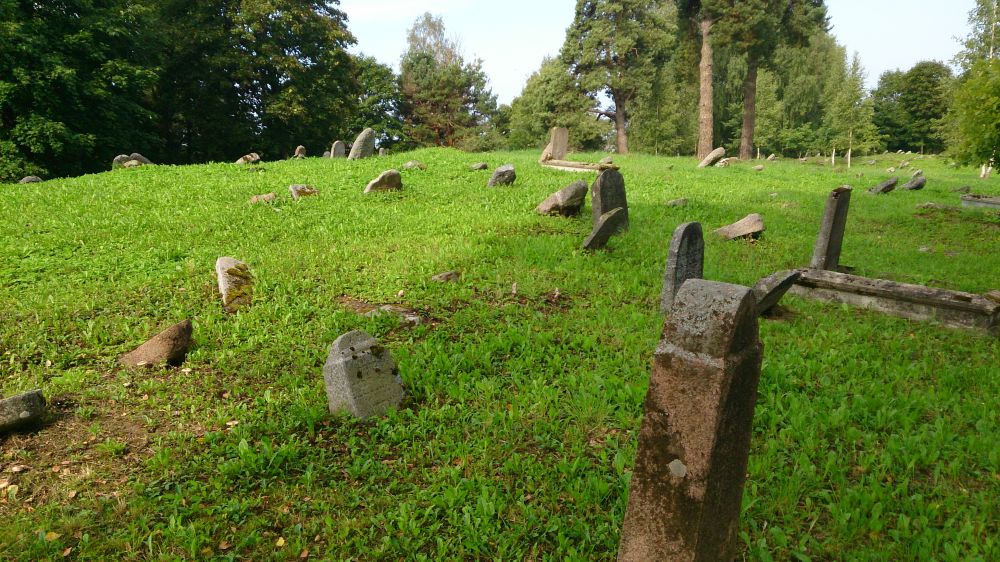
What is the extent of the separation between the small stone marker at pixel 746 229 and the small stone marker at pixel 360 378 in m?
Result: 8.03

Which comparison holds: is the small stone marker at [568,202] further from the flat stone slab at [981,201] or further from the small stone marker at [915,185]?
the small stone marker at [915,185]

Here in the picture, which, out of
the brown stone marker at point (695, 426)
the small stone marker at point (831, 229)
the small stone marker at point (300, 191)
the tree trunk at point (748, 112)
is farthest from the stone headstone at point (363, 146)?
the brown stone marker at point (695, 426)

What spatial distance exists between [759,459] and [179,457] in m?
4.40

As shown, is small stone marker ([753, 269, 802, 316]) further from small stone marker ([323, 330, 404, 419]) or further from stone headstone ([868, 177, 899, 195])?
stone headstone ([868, 177, 899, 195])

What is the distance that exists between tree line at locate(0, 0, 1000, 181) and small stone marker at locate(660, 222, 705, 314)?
902cm

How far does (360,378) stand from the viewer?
4680 millimetres

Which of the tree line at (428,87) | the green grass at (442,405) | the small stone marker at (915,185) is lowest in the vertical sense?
the green grass at (442,405)

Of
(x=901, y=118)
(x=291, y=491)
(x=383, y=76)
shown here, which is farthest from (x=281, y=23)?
(x=901, y=118)

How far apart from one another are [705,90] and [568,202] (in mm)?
Result: 17769

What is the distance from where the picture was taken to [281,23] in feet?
90.3

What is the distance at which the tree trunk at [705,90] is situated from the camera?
80.1 feet

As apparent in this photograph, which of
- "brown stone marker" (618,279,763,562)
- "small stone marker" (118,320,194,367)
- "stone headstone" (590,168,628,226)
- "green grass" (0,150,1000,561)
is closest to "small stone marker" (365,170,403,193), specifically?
"green grass" (0,150,1000,561)

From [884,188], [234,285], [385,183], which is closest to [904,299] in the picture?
[234,285]

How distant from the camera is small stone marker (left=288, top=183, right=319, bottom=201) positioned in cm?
1245
